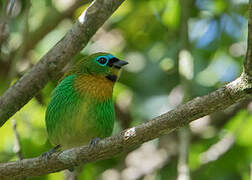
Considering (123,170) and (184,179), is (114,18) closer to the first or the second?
(123,170)

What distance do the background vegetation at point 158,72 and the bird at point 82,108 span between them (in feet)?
1.55

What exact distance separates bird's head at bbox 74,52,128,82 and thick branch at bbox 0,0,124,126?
100 centimetres

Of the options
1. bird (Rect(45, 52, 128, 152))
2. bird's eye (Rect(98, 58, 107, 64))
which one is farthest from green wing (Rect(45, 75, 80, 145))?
bird's eye (Rect(98, 58, 107, 64))

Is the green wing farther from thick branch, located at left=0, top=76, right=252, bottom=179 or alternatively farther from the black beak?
thick branch, located at left=0, top=76, right=252, bottom=179

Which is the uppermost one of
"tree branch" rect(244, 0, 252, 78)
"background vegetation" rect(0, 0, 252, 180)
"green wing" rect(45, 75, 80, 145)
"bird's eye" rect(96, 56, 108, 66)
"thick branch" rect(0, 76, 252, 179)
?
"tree branch" rect(244, 0, 252, 78)

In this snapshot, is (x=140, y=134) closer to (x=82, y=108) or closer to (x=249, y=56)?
(x=249, y=56)

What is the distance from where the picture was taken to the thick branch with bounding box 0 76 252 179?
272 cm

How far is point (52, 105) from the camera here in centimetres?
452

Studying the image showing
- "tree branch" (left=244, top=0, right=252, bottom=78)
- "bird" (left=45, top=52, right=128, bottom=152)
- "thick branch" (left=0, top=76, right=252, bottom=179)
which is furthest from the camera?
"bird" (left=45, top=52, right=128, bottom=152)

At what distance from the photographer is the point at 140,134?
299 centimetres

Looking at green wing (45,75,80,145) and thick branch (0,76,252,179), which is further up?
thick branch (0,76,252,179)

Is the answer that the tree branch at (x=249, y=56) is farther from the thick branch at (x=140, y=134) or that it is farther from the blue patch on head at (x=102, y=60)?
the blue patch on head at (x=102, y=60)

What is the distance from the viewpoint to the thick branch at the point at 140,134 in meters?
2.72

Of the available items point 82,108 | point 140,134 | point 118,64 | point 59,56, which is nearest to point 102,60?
point 118,64
